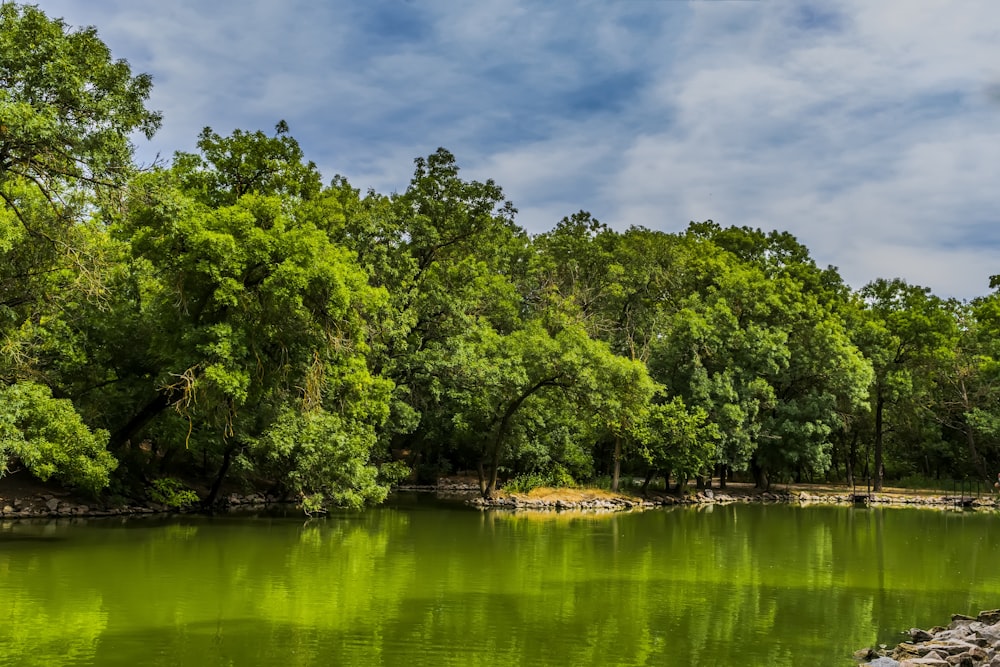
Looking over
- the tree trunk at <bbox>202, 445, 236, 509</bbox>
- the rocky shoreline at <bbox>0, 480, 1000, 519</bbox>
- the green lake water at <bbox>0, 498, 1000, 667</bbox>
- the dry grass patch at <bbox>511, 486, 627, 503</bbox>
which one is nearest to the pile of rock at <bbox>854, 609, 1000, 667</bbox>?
the green lake water at <bbox>0, 498, 1000, 667</bbox>

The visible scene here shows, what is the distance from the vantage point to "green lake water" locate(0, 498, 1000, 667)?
995 centimetres

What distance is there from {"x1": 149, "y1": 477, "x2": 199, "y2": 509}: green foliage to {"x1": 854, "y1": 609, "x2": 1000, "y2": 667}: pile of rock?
21682 millimetres

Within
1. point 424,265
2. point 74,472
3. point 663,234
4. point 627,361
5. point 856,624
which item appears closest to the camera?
point 856,624

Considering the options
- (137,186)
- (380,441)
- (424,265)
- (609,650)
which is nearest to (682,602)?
(609,650)

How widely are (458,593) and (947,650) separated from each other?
722cm

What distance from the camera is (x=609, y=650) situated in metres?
10.2

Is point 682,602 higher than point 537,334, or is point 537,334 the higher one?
point 537,334

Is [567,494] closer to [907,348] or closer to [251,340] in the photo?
[251,340]

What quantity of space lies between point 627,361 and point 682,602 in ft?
64.0

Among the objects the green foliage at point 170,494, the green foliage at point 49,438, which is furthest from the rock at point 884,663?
the green foliage at point 170,494

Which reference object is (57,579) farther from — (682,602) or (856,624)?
(856,624)

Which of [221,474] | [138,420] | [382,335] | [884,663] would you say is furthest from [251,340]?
[884,663]

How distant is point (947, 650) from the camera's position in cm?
978

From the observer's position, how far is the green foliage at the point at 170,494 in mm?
25906
